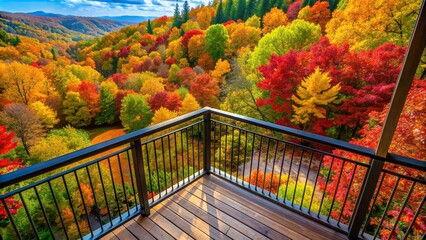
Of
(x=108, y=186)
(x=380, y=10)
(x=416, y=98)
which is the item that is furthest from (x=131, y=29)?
(x=416, y=98)

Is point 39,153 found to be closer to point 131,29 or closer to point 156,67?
point 156,67

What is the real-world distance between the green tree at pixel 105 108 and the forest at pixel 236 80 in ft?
0.29

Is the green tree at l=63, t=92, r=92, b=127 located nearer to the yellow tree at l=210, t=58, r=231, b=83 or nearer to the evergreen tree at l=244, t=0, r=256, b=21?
the yellow tree at l=210, t=58, r=231, b=83

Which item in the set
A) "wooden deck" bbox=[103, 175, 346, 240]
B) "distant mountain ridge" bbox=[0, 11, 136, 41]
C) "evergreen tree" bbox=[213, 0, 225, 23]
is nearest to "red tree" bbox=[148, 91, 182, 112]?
"distant mountain ridge" bbox=[0, 11, 136, 41]

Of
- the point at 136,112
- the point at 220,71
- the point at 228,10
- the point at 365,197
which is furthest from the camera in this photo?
the point at 228,10

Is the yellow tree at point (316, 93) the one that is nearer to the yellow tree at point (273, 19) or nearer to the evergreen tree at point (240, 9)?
the yellow tree at point (273, 19)

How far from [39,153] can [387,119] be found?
1461 cm

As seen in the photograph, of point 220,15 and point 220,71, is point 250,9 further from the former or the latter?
point 220,71

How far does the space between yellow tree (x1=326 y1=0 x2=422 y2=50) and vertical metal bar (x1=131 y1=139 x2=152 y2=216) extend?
10435mm

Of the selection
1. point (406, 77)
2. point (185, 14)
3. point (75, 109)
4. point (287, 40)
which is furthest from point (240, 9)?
point (406, 77)

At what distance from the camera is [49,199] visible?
29.6 feet

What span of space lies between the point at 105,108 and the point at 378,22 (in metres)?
19.2

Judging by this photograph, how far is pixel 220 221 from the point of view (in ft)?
7.18

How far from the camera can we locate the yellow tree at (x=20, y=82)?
1511 centimetres
